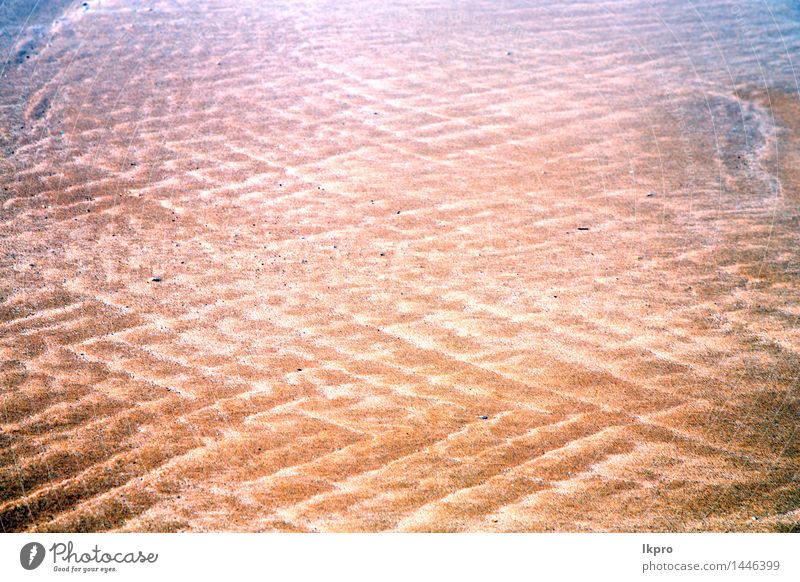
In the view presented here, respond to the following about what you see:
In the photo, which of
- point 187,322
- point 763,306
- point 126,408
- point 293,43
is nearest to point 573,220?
point 763,306

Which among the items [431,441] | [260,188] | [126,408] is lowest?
[431,441]

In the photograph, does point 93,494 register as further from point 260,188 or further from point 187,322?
point 260,188

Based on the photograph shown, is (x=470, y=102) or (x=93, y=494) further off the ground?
(x=470, y=102)

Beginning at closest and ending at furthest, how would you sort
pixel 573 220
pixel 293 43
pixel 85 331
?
1. pixel 85 331
2. pixel 573 220
3. pixel 293 43

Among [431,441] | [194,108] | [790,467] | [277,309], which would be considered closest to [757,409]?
[790,467]

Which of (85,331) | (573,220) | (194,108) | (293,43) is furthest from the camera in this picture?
(293,43)

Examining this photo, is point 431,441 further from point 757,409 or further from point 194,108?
point 194,108

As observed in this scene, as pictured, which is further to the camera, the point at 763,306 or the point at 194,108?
the point at 194,108
